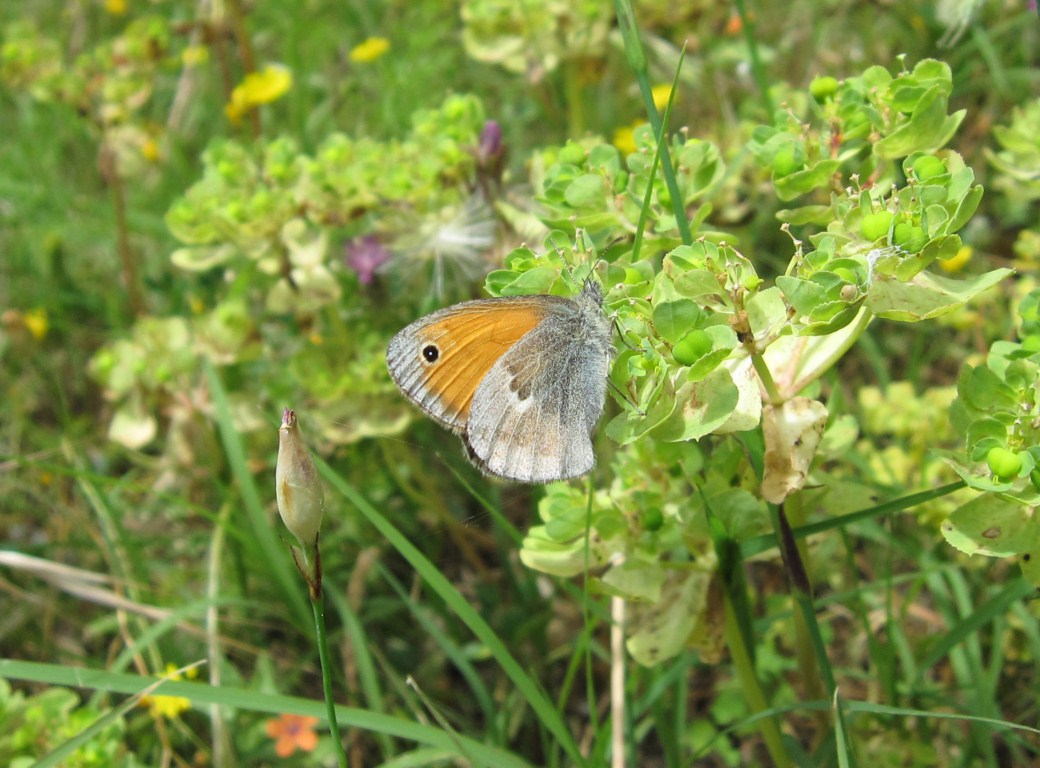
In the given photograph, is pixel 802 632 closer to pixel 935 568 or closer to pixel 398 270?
pixel 935 568

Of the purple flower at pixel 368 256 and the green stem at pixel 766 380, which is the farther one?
the purple flower at pixel 368 256

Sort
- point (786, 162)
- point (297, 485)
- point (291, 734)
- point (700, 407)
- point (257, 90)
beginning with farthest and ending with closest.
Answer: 1. point (257, 90)
2. point (291, 734)
3. point (786, 162)
4. point (700, 407)
5. point (297, 485)

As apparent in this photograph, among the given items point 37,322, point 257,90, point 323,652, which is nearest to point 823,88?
point 323,652

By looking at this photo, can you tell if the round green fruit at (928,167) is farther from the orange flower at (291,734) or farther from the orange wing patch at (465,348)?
the orange flower at (291,734)

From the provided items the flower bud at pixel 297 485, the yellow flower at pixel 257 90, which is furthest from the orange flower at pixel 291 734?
the yellow flower at pixel 257 90

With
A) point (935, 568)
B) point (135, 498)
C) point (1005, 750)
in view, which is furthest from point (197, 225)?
point (1005, 750)

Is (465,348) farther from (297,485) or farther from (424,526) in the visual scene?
(424,526)
